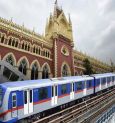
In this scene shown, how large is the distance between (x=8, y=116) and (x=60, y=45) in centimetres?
3430

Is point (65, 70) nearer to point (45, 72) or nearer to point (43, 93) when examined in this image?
point (45, 72)

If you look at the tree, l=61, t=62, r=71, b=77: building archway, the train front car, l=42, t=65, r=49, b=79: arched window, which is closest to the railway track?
the train front car

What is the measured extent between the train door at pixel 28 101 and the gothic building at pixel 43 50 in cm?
1721

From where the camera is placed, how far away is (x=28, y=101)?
16.9 meters

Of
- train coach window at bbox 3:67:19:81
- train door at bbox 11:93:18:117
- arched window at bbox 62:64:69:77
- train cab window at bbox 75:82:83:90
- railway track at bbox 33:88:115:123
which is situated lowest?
railway track at bbox 33:88:115:123

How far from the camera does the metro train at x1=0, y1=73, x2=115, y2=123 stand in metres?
15.0

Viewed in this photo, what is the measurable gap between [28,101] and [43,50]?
2687cm

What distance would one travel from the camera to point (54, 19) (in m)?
48.6

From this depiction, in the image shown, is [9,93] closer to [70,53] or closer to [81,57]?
[70,53]

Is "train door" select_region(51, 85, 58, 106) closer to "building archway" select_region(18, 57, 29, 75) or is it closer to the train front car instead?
the train front car

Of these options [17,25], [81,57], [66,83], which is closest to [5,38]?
[17,25]

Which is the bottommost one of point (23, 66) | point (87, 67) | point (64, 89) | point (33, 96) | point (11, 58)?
point (33, 96)

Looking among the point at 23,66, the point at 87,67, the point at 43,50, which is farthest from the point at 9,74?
the point at 87,67

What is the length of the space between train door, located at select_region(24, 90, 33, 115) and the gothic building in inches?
677
